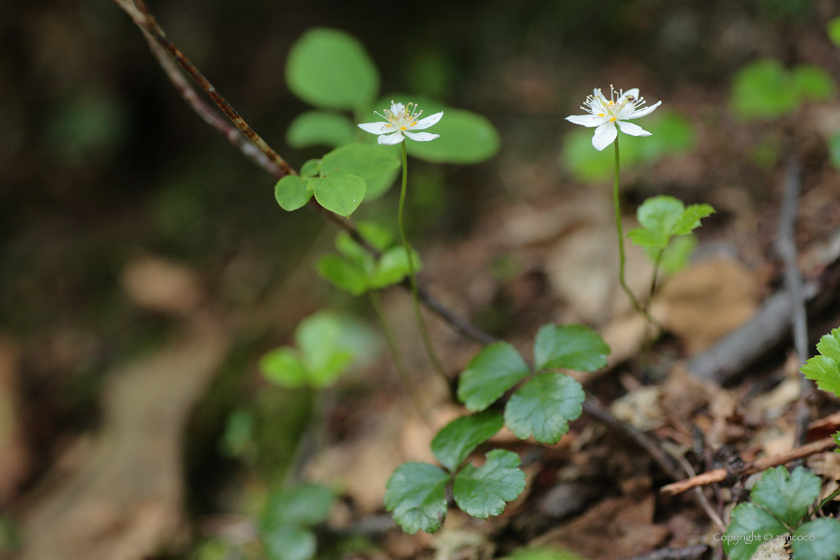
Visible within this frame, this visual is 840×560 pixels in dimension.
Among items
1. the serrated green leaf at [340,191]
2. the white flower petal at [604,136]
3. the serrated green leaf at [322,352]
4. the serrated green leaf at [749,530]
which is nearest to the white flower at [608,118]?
the white flower petal at [604,136]

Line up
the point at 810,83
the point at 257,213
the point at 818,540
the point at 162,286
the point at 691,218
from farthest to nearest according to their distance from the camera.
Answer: the point at 257,213
the point at 162,286
the point at 810,83
the point at 691,218
the point at 818,540

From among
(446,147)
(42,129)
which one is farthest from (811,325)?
(42,129)

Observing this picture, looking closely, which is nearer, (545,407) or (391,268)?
(545,407)

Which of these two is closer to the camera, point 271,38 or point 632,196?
point 632,196

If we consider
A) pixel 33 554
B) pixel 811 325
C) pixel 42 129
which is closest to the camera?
pixel 811 325

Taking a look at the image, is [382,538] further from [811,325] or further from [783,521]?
[811,325]

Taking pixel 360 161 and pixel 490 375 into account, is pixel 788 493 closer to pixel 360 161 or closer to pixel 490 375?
pixel 490 375

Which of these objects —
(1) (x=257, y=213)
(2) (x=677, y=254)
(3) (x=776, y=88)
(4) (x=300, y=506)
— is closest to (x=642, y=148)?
(3) (x=776, y=88)
